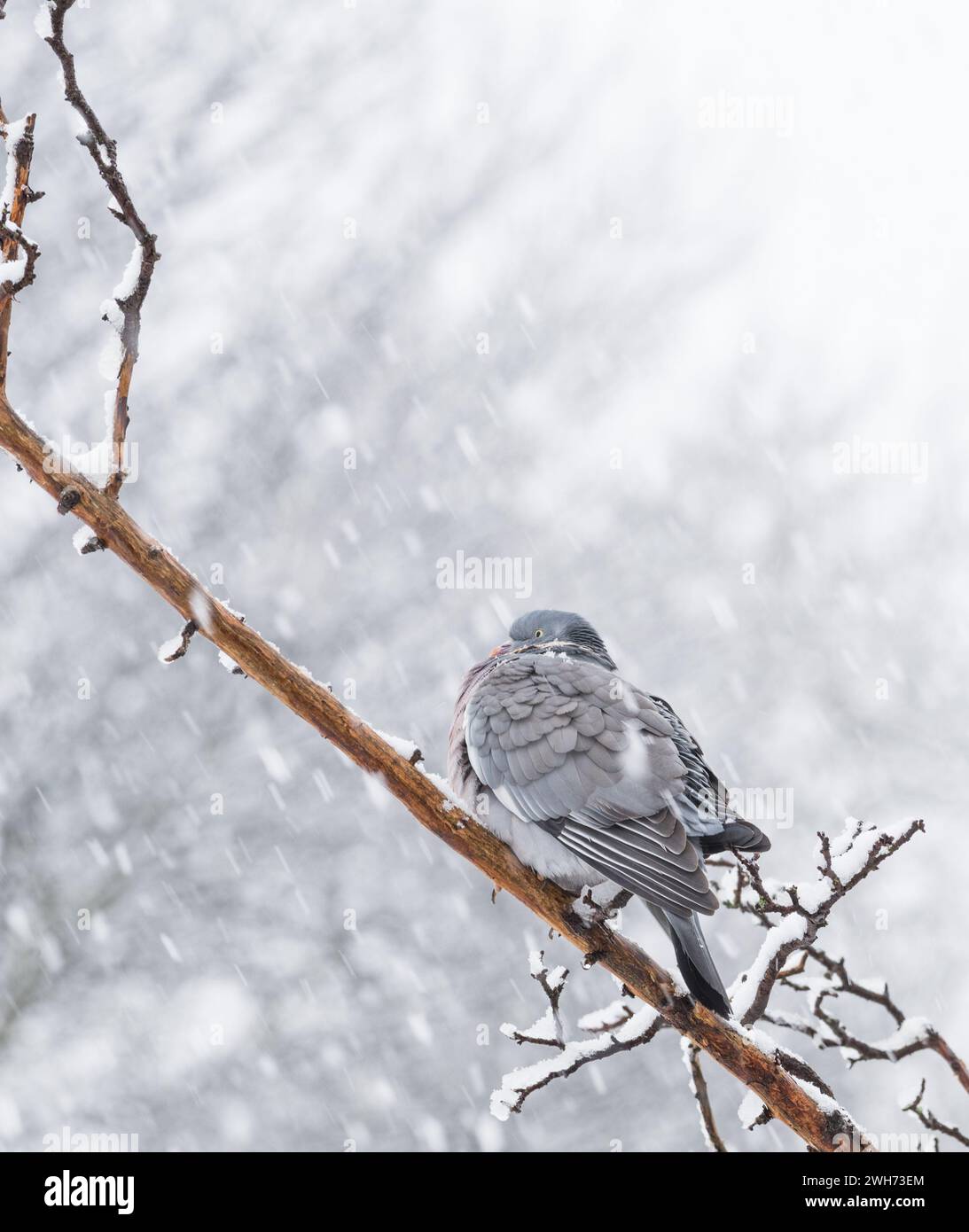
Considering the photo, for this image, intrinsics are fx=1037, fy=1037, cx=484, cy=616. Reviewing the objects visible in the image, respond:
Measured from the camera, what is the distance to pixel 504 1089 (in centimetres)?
198

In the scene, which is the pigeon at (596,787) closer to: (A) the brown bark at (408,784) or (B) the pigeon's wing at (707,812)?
(B) the pigeon's wing at (707,812)

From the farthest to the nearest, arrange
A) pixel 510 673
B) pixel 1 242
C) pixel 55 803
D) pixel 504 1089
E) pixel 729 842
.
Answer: pixel 55 803
pixel 510 673
pixel 729 842
pixel 504 1089
pixel 1 242

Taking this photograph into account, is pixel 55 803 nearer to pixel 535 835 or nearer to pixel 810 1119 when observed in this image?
pixel 535 835

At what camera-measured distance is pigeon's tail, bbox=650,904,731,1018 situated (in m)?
1.94

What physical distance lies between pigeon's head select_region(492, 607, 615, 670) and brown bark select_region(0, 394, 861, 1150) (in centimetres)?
111

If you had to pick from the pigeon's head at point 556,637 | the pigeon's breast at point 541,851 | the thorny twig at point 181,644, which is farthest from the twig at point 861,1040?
the thorny twig at point 181,644

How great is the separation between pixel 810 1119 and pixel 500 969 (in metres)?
5.21

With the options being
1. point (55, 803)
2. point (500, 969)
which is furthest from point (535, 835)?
point (55, 803)

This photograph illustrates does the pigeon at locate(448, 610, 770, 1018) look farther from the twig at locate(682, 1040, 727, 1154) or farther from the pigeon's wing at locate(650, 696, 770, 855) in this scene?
the twig at locate(682, 1040, 727, 1154)

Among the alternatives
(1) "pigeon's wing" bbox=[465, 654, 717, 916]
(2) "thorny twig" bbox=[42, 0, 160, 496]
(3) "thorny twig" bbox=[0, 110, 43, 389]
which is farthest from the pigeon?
(3) "thorny twig" bbox=[0, 110, 43, 389]

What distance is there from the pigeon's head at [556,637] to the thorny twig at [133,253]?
1.70 metres

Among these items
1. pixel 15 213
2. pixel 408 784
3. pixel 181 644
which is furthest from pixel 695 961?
pixel 15 213

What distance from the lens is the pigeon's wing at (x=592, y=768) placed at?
91.8 inches

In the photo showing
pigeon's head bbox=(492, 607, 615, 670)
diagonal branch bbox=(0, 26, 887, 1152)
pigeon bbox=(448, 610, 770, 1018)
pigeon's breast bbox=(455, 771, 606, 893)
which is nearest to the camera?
diagonal branch bbox=(0, 26, 887, 1152)
